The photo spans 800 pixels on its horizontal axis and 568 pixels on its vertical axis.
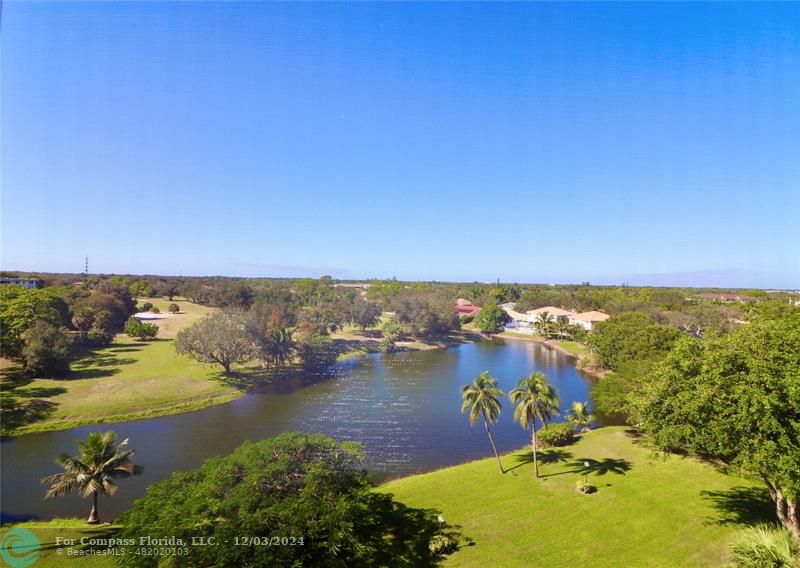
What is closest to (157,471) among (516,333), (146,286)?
(516,333)

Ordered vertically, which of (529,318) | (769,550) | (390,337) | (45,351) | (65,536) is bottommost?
(65,536)

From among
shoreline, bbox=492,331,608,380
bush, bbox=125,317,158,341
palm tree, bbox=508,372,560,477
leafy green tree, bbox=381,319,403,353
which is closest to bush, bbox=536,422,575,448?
palm tree, bbox=508,372,560,477

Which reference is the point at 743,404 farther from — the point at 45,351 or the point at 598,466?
the point at 45,351

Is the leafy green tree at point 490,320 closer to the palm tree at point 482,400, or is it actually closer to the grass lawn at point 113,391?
the grass lawn at point 113,391

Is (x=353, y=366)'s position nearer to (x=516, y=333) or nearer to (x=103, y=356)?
(x=103, y=356)

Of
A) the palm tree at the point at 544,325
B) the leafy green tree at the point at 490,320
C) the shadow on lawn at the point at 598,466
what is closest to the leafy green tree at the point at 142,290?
the leafy green tree at the point at 490,320

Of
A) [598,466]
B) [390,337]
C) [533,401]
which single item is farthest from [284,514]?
[390,337]
